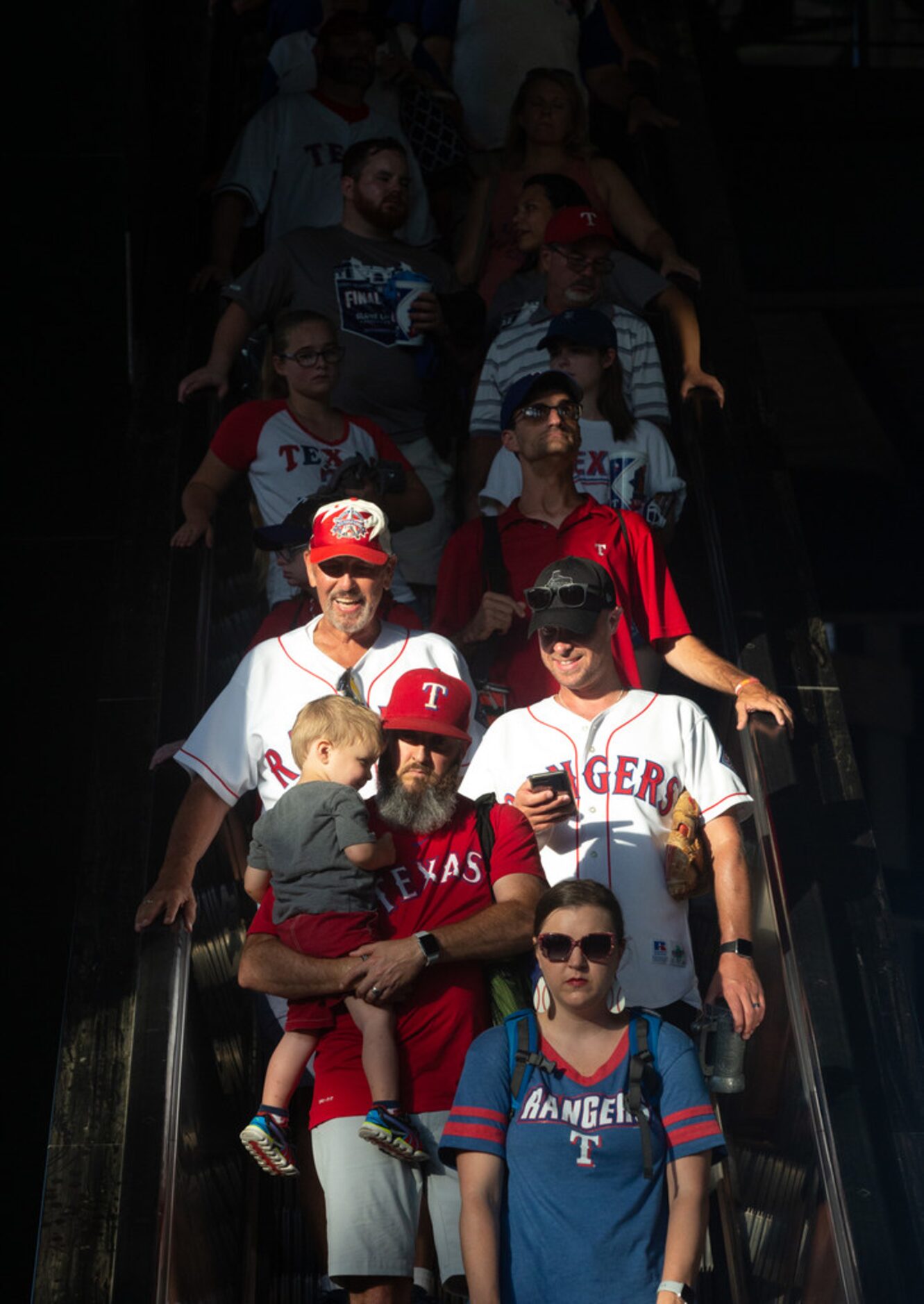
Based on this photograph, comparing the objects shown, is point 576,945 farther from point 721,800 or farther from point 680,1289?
point 721,800

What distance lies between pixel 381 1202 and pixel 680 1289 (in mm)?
597

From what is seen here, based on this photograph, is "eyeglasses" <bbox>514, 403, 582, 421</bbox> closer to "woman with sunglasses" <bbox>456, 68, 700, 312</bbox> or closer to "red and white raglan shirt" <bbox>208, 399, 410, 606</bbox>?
"red and white raglan shirt" <bbox>208, 399, 410, 606</bbox>

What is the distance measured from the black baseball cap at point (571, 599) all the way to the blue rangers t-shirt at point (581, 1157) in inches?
44.2

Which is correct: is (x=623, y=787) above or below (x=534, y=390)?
below

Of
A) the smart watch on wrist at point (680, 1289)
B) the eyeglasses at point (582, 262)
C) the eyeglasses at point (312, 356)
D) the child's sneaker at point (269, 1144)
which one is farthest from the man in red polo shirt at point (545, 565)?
the smart watch on wrist at point (680, 1289)

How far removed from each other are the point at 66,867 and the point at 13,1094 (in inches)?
28.2

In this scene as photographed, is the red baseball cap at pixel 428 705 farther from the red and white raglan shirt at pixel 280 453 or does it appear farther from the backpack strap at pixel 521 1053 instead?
the red and white raglan shirt at pixel 280 453

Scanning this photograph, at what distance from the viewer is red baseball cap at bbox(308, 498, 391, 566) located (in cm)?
433

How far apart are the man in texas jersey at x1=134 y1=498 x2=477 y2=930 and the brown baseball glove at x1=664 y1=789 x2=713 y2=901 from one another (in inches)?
27.3

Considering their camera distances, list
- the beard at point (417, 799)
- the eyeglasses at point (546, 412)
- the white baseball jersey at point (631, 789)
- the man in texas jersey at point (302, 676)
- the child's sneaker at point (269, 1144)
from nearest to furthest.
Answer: the child's sneaker at point (269, 1144) < the beard at point (417, 799) < the white baseball jersey at point (631, 789) < the man in texas jersey at point (302, 676) < the eyeglasses at point (546, 412)

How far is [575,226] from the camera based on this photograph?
5.99m

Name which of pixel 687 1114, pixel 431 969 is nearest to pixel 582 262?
pixel 431 969

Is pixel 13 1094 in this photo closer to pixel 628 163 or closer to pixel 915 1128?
pixel 915 1128

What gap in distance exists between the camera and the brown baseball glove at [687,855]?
3898 mm
